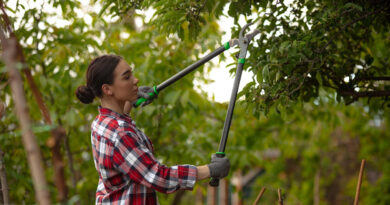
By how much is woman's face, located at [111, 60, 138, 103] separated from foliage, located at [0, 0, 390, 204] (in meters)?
0.36

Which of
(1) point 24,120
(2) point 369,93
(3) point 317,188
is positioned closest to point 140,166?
(1) point 24,120

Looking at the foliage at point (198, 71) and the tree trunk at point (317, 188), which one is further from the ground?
the foliage at point (198, 71)

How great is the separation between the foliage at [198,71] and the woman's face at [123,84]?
0.36 meters

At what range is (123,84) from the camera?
1.96 meters

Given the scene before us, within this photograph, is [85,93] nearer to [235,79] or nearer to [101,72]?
[101,72]

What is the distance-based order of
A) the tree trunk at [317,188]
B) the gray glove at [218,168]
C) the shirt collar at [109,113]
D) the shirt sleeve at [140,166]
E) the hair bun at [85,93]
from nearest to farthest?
the shirt sleeve at [140,166], the gray glove at [218,168], the shirt collar at [109,113], the hair bun at [85,93], the tree trunk at [317,188]

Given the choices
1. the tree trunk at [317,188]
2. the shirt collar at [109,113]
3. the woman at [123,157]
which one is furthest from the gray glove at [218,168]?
the tree trunk at [317,188]

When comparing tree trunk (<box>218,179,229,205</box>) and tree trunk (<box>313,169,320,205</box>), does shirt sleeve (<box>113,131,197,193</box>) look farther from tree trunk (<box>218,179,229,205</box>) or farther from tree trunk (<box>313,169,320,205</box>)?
tree trunk (<box>313,169,320,205</box>)

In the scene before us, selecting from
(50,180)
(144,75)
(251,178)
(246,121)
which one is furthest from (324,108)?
(251,178)

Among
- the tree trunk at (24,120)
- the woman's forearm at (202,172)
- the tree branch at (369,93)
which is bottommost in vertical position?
the woman's forearm at (202,172)

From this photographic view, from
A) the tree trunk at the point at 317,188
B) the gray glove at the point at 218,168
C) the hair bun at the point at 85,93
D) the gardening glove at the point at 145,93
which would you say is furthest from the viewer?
the tree trunk at the point at 317,188

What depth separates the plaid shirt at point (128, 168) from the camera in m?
1.70

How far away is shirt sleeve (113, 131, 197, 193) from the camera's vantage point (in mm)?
1692

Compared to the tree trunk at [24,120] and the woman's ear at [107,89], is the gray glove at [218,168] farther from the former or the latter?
the tree trunk at [24,120]
